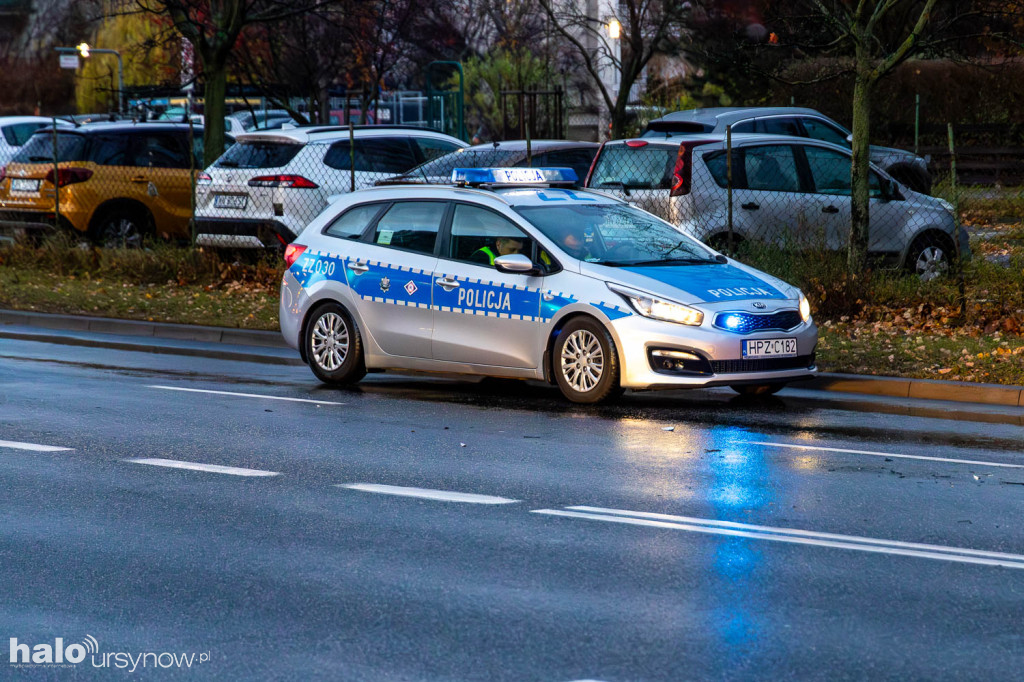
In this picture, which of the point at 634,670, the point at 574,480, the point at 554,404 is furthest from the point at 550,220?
the point at 634,670

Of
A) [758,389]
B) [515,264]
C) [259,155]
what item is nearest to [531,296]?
[515,264]

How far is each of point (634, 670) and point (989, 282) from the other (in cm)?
1059

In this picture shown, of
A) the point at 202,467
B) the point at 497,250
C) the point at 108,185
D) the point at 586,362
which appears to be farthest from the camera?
the point at 108,185

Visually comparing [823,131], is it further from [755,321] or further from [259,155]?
[755,321]

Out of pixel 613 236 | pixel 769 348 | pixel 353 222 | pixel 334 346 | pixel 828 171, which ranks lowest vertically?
pixel 334 346

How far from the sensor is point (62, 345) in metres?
14.9

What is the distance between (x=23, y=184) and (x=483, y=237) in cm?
1166

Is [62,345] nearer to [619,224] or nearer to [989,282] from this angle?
[619,224]

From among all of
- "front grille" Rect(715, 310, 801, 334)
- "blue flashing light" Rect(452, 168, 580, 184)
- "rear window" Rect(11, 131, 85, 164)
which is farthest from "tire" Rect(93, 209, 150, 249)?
"front grille" Rect(715, 310, 801, 334)

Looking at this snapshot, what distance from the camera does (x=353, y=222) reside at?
12148 millimetres

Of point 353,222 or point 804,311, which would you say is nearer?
point 804,311

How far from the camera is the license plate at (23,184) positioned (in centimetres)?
2088

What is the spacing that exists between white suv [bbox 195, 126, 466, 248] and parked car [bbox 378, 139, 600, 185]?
30.3 inches

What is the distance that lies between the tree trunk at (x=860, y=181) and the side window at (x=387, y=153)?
603 centimetres
